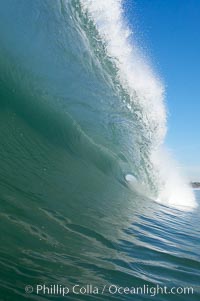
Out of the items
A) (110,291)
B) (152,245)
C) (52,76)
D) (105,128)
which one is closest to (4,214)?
(110,291)

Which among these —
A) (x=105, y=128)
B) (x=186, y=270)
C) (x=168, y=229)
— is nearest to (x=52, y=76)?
(x=105, y=128)

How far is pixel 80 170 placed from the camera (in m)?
9.53

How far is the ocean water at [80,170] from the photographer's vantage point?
337 cm

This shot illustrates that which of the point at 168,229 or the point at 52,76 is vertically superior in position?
the point at 52,76

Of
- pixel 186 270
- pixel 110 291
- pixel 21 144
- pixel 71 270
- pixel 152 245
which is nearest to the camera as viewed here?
pixel 110 291

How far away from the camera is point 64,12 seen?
10602mm

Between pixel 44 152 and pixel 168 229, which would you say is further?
pixel 44 152

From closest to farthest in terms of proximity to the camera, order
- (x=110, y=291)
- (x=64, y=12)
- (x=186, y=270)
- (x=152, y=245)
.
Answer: (x=110, y=291)
(x=186, y=270)
(x=152, y=245)
(x=64, y=12)

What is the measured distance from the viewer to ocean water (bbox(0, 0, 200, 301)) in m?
3.37

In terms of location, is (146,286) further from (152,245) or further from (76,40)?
(76,40)

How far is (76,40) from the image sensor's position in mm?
11211

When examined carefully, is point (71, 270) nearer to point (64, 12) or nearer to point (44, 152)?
point (44, 152)

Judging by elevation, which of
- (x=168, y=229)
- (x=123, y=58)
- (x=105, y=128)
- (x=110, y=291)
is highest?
(x=123, y=58)

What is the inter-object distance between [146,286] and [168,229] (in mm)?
3697
